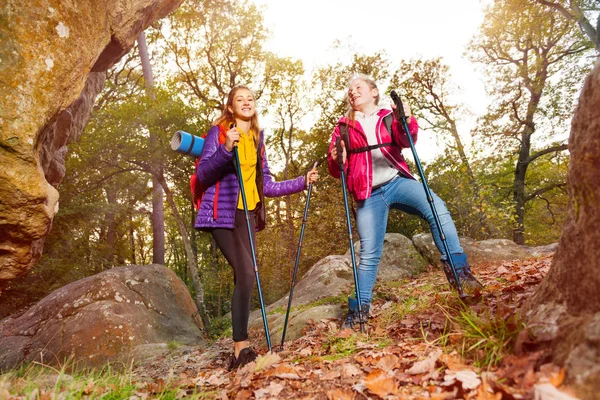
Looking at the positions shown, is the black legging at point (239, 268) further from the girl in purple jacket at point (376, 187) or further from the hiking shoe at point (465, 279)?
the hiking shoe at point (465, 279)

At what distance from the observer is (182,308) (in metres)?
10.7

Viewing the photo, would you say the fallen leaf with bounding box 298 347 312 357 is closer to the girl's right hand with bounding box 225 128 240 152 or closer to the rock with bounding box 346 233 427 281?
the girl's right hand with bounding box 225 128 240 152

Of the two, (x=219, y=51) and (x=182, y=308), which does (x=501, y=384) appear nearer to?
(x=182, y=308)

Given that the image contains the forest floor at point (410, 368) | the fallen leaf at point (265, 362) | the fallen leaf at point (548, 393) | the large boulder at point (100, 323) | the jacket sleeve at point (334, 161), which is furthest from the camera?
the large boulder at point (100, 323)

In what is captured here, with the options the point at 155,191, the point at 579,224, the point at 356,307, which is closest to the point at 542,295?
the point at 579,224

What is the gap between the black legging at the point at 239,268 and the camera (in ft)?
12.4

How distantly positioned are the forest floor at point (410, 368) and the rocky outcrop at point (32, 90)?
8.08 feet

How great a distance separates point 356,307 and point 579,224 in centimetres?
257

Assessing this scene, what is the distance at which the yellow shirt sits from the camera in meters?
4.29

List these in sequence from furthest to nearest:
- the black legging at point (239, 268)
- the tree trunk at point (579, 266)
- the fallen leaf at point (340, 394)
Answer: the black legging at point (239, 268), the fallen leaf at point (340, 394), the tree trunk at point (579, 266)

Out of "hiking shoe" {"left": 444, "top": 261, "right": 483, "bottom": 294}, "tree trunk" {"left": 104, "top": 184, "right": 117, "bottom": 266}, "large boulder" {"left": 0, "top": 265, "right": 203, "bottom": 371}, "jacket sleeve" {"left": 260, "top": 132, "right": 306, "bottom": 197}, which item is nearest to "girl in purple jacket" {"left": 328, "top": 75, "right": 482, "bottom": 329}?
"hiking shoe" {"left": 444, "top": 261, "right": 483, "bottom": 294}

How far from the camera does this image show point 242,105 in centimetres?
436

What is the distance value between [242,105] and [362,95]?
1.47 meters

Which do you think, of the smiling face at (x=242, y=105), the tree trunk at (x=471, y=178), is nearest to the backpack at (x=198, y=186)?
the smiling face at (x=242, y=105)
